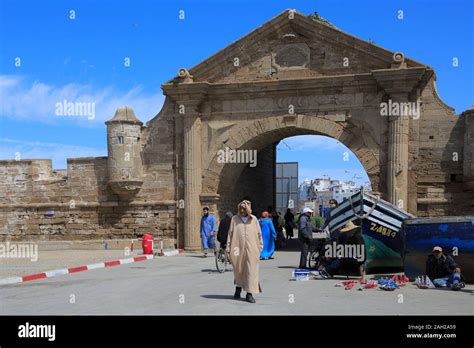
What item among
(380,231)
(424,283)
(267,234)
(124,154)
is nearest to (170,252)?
(267,234)

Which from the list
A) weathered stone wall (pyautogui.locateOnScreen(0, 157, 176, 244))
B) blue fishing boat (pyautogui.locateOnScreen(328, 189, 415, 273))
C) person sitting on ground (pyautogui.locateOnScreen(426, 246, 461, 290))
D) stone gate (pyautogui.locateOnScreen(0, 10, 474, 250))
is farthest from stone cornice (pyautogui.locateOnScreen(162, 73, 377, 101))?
person sitting on ground (pyautogui.locateOnScreen(426, 246, 461, 290))

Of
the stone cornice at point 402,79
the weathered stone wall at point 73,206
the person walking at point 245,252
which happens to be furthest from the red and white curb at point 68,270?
the stone cornice at point 402,79

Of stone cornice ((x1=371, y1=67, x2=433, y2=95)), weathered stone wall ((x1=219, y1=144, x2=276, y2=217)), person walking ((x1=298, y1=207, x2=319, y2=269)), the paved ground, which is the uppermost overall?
stone cornice ((x1=371, y1=67, x2=433, y2=95))

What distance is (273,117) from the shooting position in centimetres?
1827

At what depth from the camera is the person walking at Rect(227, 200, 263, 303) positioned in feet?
28.6

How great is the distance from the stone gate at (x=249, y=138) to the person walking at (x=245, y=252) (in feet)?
28.1

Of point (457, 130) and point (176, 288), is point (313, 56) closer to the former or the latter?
point (457, 130)

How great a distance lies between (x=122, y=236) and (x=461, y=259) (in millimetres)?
12220

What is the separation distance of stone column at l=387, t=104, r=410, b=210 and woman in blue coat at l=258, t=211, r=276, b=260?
353 centimetres

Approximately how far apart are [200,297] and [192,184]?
9796mm

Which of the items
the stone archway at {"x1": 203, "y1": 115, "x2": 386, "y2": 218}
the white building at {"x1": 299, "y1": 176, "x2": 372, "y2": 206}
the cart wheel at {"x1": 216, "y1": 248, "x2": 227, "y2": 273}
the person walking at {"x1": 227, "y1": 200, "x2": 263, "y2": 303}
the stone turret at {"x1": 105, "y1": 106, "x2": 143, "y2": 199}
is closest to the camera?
the person walking at {"x1": 227, "y1": 200, "x2": 263, "y2": 303}

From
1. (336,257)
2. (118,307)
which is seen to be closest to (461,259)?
(336,257)

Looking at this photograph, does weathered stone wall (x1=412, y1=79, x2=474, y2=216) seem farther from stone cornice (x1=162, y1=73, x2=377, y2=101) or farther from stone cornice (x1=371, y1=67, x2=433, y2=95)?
stone cornice (x1=162, y1=73, x2=377, y2=101)

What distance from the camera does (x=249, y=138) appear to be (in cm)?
1845
